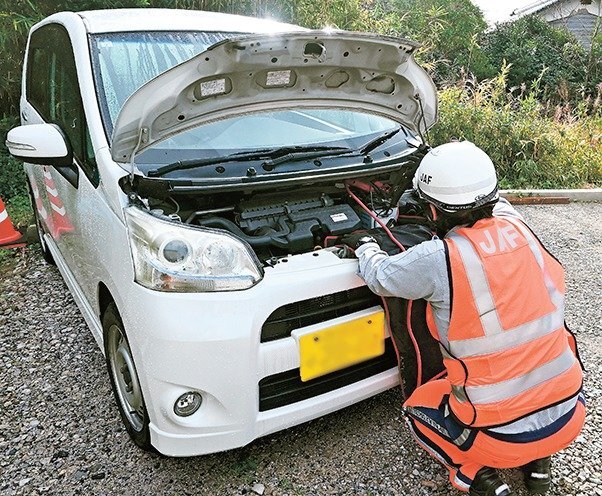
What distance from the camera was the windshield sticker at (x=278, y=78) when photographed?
204cm

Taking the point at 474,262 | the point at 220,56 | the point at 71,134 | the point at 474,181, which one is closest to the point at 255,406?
the point at 474,262

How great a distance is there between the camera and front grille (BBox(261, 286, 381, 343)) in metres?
1.83

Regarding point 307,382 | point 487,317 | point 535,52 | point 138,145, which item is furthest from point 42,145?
point 535,52

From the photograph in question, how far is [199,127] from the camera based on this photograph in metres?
2.18

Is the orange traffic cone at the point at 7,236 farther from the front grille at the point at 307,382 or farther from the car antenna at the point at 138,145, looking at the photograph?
the front grille at the point at 307,382

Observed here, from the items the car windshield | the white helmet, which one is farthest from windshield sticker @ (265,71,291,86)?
the white helmet

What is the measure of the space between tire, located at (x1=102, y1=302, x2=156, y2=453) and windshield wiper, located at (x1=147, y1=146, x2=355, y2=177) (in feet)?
1.94

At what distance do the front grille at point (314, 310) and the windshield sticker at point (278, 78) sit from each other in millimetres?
861

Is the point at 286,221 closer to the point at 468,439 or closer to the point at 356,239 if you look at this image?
the point at 356,239

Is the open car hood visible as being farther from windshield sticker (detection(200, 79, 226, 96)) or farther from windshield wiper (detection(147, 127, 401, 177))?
windshield wiper (detection(147, 127, 401, 177))

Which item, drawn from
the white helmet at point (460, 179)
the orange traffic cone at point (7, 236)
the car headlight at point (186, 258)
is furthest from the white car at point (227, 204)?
the orange traffic cone at point (7, 236)

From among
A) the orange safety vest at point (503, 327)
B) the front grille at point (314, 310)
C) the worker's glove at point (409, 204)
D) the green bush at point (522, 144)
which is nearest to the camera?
the orange safety vest at point (503, 327)

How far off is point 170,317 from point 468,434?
1102 millimetres

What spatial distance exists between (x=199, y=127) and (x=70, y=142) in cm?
65
